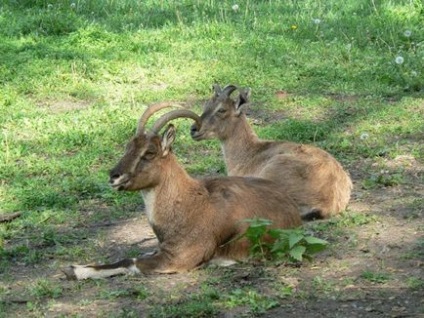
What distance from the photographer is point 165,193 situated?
7516mm

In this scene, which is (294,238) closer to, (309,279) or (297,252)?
(297,252)

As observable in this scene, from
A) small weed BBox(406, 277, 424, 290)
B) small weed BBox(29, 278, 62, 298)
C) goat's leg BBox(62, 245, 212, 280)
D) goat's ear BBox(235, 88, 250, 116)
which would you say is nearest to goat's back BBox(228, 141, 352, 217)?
goat's ear BBox(235, 88, 250, 116)

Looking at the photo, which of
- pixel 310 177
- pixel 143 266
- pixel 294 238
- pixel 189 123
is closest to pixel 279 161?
pixel 310 177

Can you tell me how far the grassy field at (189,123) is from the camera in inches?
267

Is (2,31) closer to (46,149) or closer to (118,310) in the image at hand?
(46,149)

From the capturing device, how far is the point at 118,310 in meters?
6.55

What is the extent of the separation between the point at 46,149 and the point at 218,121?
1.75 meters

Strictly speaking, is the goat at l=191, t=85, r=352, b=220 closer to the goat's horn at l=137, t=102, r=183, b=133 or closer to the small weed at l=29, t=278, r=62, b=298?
the goat's horn at l=137, t=102, r=183, b=133

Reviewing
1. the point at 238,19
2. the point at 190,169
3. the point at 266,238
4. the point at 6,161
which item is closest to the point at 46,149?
the point at 6,161

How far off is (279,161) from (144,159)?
1798mm

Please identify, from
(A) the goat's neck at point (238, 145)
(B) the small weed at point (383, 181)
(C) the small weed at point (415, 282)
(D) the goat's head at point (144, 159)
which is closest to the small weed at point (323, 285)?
(C) the small weed at point (415, 282)

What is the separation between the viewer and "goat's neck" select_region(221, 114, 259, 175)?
383 inches

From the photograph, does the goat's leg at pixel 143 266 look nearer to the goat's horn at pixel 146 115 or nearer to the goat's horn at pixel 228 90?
the goat's horn at pixel 146 115

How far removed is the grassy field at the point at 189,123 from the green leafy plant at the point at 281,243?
0.11m
